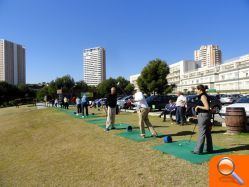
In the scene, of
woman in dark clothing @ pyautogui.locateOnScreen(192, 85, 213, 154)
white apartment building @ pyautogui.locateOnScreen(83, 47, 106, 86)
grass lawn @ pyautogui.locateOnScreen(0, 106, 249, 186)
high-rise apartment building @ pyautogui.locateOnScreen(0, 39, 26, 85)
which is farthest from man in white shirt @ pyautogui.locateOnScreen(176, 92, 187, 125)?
white apartment building @ pyautogui.locateOnScreen(83, 47, 106, 86)

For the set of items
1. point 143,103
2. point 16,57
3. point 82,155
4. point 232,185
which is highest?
point 16,57

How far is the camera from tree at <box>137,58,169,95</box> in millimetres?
52734

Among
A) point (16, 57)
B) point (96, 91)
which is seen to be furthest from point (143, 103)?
point (16, 57)

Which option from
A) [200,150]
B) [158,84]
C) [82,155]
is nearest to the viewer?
[200,150]

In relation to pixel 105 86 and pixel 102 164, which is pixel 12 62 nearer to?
pixel 105 86

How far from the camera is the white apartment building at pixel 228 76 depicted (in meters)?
86.7

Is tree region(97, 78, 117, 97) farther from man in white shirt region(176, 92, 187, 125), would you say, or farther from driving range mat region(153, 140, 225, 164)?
driving range mat region(153, 140, 225, 164)

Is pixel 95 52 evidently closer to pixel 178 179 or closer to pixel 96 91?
pixel 96 91

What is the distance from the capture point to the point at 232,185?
2.41m

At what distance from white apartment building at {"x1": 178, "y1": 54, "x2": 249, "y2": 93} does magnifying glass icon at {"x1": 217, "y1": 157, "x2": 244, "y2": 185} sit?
87.4 m

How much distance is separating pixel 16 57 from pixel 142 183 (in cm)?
16161

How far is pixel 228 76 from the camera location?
9694 cm

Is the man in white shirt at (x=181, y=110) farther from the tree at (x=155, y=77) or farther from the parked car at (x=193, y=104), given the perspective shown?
the tree at (x=155, y=77)

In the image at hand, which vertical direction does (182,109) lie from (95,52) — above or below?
below
